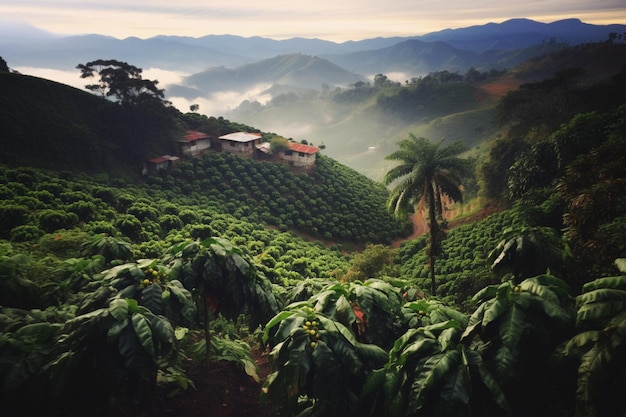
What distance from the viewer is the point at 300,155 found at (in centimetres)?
5381

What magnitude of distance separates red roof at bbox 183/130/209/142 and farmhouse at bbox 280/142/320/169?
433 inches

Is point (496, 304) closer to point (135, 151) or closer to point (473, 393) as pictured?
point (473, 393)

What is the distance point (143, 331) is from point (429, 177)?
1949 cm

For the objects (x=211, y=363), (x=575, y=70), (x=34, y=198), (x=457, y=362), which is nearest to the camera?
(x=457, y=362)

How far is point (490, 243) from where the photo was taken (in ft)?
96.4

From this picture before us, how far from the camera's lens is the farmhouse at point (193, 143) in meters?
49.8

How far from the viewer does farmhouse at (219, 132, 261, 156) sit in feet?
175

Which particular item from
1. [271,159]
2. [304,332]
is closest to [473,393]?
[304,332]

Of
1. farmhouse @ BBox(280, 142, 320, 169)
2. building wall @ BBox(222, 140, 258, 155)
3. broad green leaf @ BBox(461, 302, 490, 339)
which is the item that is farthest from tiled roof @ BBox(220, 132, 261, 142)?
broad green leaf @ BBox(461, 302, 490, 339)

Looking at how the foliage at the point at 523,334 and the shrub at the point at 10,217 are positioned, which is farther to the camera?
the shrub at the point at 10,217

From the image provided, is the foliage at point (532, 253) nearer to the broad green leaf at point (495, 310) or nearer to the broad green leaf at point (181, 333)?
the broad green leaf at point (495, 310)

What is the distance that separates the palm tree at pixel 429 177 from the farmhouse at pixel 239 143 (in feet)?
111

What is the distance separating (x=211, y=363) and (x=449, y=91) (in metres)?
160

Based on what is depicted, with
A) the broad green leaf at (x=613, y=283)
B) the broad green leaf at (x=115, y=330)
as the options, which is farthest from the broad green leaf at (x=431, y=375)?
the broad green leaf at (x=115, y=330)
